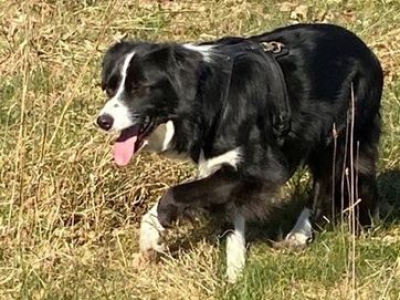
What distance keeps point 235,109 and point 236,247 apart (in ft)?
2.21

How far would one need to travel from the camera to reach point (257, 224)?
5137mm

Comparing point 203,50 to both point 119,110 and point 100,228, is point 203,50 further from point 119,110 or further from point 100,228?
point 100,228

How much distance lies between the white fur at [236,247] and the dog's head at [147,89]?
61 centimetres

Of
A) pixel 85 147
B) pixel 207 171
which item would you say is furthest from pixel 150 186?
pixel 207 171

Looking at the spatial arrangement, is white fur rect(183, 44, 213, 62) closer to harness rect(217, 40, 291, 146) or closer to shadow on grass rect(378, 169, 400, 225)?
harness rect(217, 40, 291, 146)

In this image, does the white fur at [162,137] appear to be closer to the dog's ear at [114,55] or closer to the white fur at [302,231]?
the dog's ear at [114,55]

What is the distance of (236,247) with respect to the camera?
463cm

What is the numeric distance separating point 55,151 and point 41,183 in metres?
0.25

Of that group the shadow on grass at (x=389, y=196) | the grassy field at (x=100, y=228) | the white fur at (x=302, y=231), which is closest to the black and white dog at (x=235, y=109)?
the grassy field at (x=100, y=228)

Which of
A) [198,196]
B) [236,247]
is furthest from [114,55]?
[236,247]

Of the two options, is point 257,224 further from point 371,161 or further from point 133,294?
point 133,294

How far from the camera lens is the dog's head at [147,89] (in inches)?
168

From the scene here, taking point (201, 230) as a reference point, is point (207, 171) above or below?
above

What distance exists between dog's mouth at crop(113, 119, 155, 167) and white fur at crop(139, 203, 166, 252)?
329 millimetres
